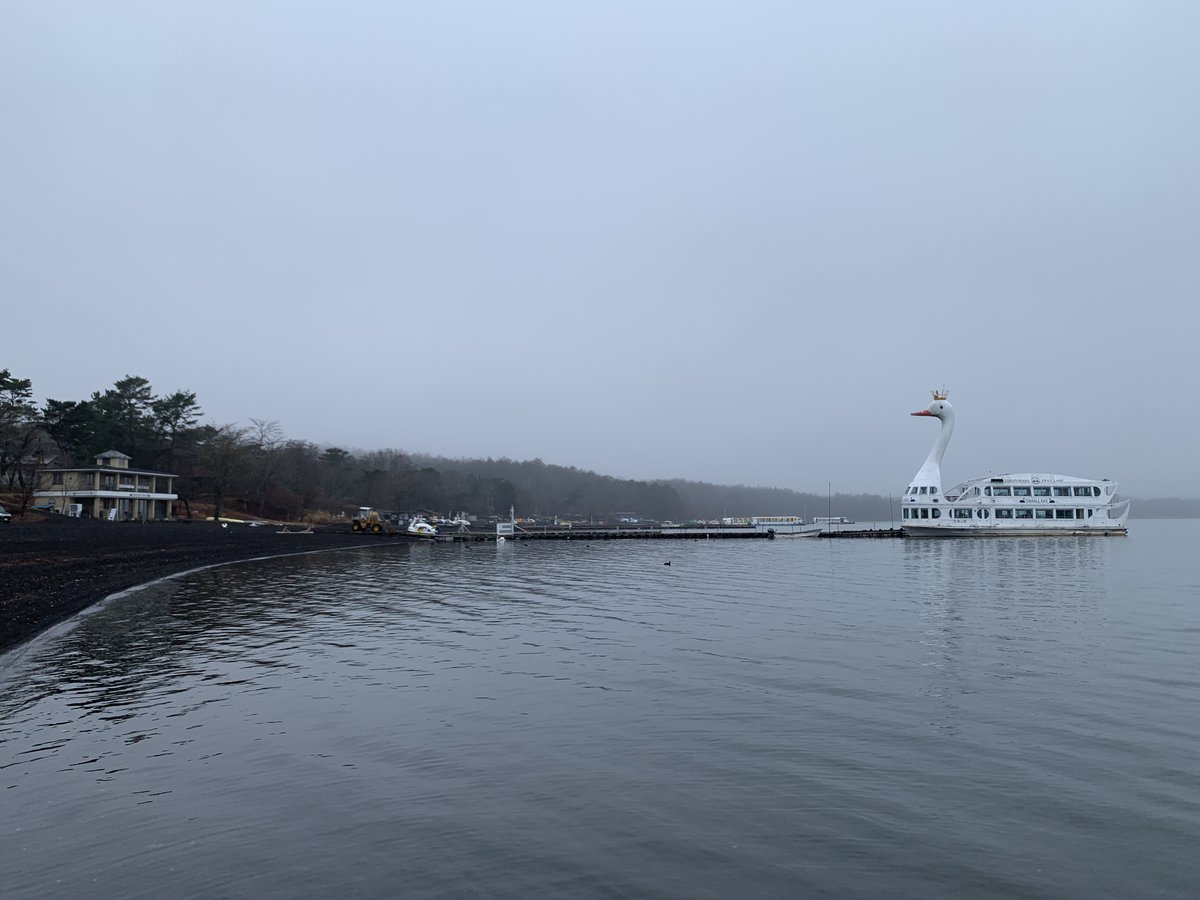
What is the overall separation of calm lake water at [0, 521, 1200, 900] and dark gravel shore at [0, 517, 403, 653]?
8.16 ft

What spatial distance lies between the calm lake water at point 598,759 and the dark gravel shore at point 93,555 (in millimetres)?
2487

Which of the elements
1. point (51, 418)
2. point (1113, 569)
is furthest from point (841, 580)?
point (51, 418)

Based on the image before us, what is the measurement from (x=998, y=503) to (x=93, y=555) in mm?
105287

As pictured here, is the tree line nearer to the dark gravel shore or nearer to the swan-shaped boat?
the dark gravel shore

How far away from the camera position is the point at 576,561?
6719 cm

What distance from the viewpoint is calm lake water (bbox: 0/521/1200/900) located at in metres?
8.91

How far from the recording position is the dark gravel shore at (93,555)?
27047mm

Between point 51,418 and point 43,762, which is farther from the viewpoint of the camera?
point 51,418

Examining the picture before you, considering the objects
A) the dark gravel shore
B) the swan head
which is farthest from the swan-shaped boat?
the dark gravel shore

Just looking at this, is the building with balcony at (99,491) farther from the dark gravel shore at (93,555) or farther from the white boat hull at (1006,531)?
the white boat hull at (1006,531)

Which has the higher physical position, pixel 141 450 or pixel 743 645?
pixel 141 450

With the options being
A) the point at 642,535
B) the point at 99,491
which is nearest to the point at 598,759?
the point at 99,491

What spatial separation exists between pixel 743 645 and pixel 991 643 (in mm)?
7873

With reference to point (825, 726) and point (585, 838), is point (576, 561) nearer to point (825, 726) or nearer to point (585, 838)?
point (825, 726)
